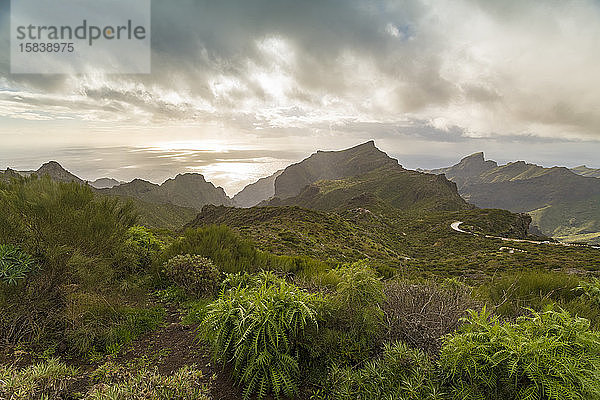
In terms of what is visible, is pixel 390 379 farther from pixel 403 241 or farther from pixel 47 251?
pixel 403 241

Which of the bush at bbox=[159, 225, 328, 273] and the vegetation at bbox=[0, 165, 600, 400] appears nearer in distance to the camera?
the vegetation at bbox=[0, 165, 600, 400]

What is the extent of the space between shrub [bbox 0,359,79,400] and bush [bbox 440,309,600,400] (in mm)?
4006

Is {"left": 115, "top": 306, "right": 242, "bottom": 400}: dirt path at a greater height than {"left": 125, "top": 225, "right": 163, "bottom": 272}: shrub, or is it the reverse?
{"left": 125, "top": 225, "right": 163, "bottom": 272}: shrub

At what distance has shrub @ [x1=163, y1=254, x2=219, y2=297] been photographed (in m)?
5.85

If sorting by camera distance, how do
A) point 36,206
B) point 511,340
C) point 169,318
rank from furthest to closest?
point 169,318 < point 36,206 < point 511,340

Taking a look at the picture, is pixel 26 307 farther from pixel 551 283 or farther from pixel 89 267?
pixel 551 283

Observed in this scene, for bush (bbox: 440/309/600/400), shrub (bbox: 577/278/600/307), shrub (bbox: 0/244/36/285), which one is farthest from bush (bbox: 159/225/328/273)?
shrub (bbox: 577/278/600/307)

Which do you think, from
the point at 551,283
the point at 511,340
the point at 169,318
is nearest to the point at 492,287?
the point at 551,283

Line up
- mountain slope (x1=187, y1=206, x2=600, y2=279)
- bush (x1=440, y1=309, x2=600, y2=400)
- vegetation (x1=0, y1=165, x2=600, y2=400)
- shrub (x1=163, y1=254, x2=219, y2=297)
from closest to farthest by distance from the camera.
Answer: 1. bush (x1=440, y1=309, x2=600, y2=400)
2. vegetation (x1=0, y1=165, x2=600, y2=400)
3. shrub (x1=163, y1=254, x2=219, y2=297)
4. mountain slope (x1=187, y1=206, x2=600, y2=279)

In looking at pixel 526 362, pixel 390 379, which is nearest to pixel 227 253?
pixel 390 379

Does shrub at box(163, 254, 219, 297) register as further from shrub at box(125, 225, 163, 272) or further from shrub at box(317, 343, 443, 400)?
shrub at box(317, 343, 443, 400)

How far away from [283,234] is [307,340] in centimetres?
1960

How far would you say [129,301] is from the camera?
16.7 ft

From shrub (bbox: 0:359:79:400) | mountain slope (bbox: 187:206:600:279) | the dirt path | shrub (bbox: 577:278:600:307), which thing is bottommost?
mountain slope (bbox: 187:206:600:279)
